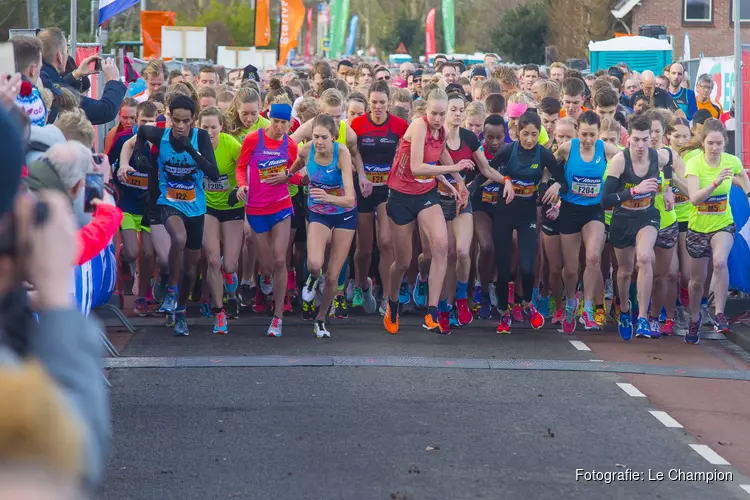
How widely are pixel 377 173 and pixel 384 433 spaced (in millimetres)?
5035

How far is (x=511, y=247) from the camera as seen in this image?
12.3 meters

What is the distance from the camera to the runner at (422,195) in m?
11.5

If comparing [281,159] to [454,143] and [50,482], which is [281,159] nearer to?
[454,143]

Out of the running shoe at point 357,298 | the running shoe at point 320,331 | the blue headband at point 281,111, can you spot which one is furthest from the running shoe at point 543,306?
the blue headband at point 281,111

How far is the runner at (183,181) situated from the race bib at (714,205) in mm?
4284

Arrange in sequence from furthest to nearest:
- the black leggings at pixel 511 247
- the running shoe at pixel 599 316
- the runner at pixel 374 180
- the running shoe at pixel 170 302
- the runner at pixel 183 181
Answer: the running shoe at pixel 599 316
the runner at pixel 374 180
the black leggings at pixel 511 247
the running shoe at pixel 170 302
the runner at pixel 183 181

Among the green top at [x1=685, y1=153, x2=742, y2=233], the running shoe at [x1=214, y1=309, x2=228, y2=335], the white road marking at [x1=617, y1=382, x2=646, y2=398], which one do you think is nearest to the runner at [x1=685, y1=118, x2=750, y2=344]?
the green top at [x1=685, y1=153, x2=742, y2=233]

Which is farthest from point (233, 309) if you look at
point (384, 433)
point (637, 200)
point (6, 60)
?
point (6, 60)

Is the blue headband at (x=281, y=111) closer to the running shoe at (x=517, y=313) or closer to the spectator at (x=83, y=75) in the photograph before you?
the spectator at (x=83, y=75)

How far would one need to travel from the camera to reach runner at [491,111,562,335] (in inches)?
470

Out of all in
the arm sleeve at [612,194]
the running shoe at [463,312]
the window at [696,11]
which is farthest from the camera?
the window at [696,11]

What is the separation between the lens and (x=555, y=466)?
23.0 feet

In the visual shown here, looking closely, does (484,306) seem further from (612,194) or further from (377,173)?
(612,194)

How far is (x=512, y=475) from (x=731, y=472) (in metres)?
1.22
